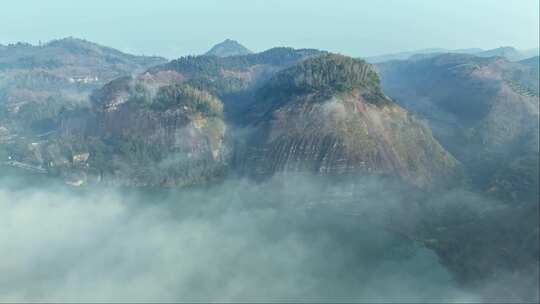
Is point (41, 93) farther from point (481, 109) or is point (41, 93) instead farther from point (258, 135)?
Answer: point (481, 109)

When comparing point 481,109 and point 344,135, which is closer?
point 344,135

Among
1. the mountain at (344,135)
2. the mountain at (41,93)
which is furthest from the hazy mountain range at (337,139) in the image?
the mountain at (41,93)

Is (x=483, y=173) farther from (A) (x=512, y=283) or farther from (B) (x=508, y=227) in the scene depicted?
(A) (x=512, y=283)

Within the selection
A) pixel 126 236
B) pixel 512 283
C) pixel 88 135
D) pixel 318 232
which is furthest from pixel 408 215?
pixel 88 135

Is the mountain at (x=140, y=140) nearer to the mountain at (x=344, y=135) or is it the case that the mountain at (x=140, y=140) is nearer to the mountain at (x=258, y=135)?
the mountain at (x=258, y=135)

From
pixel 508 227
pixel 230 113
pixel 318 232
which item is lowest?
pixel 318 232

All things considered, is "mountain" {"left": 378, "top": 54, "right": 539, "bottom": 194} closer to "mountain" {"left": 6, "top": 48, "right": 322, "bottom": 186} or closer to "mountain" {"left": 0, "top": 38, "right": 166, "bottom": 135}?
"mountain" {"left": 6, "top": 48, "right": 322, "bottom": 186}

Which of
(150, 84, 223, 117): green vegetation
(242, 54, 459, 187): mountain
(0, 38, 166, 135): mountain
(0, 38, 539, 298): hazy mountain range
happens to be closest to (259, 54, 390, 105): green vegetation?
(242, 54, 459, 187): mountain

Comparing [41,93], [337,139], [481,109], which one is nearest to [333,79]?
[337,139]
